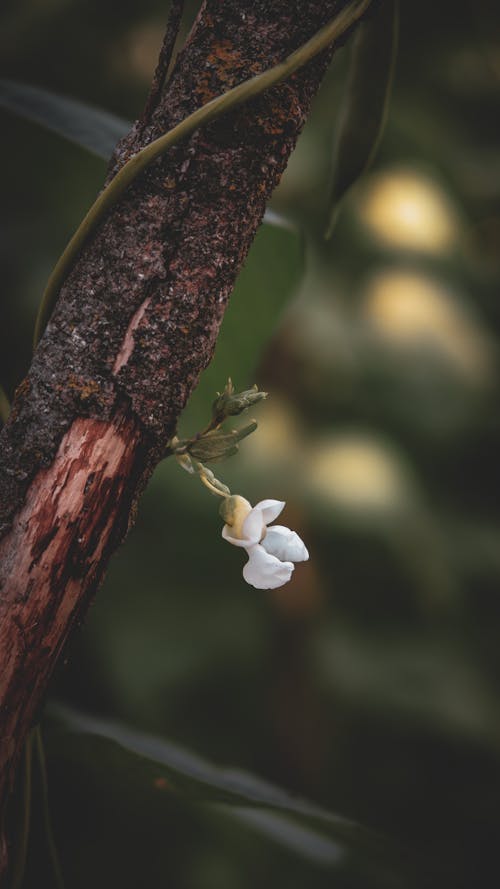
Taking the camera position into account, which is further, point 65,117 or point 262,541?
point 65,117

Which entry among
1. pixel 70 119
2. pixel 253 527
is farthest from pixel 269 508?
pixel 70 119

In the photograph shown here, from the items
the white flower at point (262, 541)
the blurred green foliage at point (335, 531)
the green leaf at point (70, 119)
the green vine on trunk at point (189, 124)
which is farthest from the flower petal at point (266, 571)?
the blurred green foliage at point (335, 531)

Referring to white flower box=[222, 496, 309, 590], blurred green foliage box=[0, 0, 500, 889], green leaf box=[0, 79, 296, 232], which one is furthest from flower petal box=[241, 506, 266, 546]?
blurred green foliage box=[0, 0, 500, 889]

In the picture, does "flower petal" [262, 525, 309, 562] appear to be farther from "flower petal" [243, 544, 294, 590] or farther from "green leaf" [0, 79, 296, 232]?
"green leaf" [0, 79, 296, 232]

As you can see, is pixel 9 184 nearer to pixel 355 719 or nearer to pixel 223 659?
pixel 223 659

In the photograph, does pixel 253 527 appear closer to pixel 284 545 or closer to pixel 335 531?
pixel 284 545

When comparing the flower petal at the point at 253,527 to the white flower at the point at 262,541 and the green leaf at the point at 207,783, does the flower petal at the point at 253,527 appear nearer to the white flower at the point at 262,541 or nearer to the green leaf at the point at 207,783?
the white flower at the point at 262,541

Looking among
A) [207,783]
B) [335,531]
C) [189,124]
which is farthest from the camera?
[335,531]
